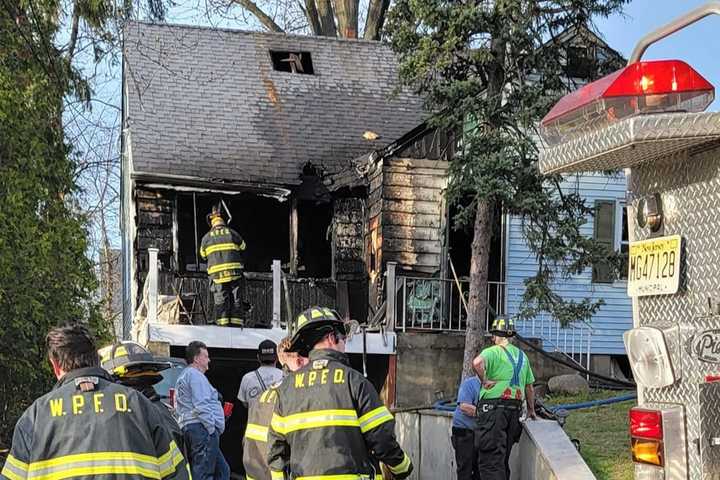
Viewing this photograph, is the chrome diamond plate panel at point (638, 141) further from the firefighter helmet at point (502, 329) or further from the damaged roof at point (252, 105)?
the damaged roof at point (252, 105)

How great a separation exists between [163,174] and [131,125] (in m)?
1.72

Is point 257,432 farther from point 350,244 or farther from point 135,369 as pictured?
point 350,244

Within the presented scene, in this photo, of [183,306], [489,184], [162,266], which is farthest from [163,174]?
[489,184]

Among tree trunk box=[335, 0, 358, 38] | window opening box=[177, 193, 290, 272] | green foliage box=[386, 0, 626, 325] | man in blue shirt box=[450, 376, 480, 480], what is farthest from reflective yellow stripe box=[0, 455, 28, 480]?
tree trunk box=[335, 0, 358, 38]

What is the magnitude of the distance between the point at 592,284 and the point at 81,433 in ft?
49.9

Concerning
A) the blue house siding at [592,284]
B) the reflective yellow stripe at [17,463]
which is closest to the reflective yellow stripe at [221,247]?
the blue house siding at [592,284]

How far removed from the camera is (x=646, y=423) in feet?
13.9

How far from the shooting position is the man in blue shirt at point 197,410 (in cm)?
841

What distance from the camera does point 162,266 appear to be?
1655 cm

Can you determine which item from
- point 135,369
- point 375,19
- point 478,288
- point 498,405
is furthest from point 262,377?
point 375,19

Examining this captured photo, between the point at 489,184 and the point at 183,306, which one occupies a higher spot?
the point at 489,184

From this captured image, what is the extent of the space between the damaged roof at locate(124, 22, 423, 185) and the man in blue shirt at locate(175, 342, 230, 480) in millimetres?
8404

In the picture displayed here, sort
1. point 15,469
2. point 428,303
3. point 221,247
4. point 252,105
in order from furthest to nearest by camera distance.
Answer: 1. point 252,105
2. point 428,303
3. point 221,247
4. point 15,469

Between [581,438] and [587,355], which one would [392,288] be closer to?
[587,355]
